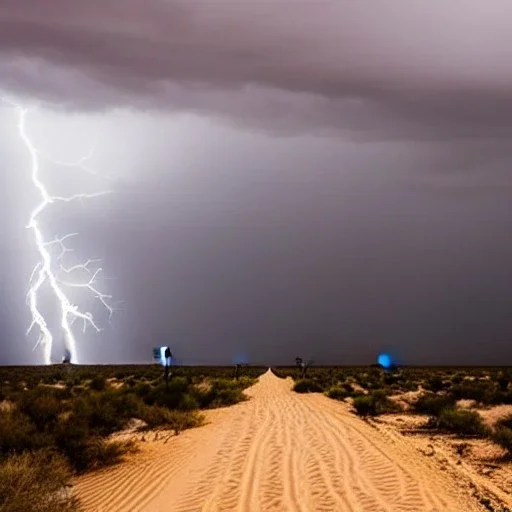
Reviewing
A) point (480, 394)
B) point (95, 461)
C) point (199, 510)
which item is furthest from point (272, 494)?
point (480, 394)

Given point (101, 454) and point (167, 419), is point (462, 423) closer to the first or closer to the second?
point (167, 419)

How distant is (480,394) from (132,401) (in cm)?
1807

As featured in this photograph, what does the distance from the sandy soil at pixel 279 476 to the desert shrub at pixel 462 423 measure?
8.52 feet

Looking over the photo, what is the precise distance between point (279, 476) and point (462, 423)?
9372 mm

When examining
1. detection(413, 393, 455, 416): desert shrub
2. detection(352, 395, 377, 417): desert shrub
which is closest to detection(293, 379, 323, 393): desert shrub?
detection(352, 395, 377, 417): desert shrub

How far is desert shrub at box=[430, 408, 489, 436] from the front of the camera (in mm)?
17203

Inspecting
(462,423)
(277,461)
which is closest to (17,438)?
(277,461)

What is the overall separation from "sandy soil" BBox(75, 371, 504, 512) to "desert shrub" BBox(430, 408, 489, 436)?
260 centimetres

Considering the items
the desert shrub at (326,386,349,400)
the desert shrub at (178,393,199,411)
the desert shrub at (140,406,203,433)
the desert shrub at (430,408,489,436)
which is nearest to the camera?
the desert shrub at (430,408,489,436)

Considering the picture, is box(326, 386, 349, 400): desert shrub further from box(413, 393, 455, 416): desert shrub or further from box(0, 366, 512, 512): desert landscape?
box(0, 366, 512, 512): desert landscape

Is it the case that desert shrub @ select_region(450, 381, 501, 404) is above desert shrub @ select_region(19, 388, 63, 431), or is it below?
below

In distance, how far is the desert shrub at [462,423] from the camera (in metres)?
17.2

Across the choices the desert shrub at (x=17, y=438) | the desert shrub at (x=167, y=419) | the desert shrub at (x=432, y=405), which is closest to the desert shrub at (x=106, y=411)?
the desert shrub at (x=167, y=419)

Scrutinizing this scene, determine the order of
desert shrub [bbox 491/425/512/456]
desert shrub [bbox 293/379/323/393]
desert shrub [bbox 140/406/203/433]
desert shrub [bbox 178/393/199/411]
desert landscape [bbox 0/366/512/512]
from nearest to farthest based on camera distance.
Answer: desert landscape [bbox 0/366/512/512] < desert shrub [bbox 491/425/512/456] < desert shrub [bbox 140/406/203/433] < desert shrub [bbox 178/393/199/411] < desert shrub [bbox 293/379/323/393]
